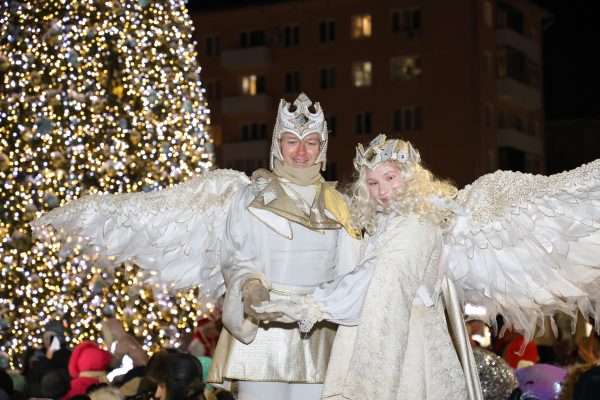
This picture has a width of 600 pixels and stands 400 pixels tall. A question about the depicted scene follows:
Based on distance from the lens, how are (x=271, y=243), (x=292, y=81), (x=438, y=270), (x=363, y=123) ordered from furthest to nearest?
(x=292, y=81) → (x=363, y=123) → (x=271, y=243) → (x=438, y=270)

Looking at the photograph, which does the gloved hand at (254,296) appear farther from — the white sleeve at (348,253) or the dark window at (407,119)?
the dark window at (407,119)

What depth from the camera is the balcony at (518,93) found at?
3512cm

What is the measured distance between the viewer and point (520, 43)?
36312 mm

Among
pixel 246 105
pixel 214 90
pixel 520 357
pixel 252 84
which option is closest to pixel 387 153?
pixel 520 357

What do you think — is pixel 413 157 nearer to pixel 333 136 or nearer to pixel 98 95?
pixel 98 95

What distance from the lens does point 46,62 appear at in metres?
11.5

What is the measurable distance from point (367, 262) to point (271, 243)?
0.78 m

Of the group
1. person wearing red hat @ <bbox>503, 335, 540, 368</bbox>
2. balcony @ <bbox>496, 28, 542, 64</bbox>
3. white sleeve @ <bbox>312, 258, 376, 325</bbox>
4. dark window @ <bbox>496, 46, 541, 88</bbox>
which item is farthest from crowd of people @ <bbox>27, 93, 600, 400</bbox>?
dark window @ <bbox>496, 46, 541, 88</bbox>

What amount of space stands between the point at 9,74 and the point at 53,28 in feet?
2.04

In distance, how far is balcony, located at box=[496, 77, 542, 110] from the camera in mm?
35125

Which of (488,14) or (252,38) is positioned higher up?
(488,14)

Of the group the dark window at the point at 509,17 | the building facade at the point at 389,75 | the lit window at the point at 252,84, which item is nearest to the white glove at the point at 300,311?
the building facade at the point at 389,75

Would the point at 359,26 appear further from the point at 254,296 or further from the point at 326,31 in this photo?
the point at 254,296

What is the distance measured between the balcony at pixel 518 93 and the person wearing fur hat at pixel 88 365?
92.8 ft
